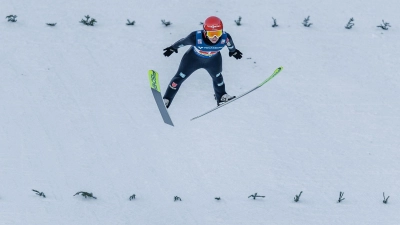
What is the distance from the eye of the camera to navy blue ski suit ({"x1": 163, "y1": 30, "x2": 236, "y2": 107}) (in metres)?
6.98

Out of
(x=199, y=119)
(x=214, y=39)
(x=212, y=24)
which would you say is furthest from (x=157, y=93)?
(x=212, y=24)

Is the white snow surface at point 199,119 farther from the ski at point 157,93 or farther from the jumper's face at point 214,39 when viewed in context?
the jumper's face at point 214,39

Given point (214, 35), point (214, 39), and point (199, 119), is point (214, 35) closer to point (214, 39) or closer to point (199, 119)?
point (214, 39)

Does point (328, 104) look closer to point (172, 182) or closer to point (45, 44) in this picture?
point (172, 182)

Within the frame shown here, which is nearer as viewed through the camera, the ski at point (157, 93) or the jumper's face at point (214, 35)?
the jumper's face at point (214, 35)

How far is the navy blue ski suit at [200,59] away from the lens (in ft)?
22.9

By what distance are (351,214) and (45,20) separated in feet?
16.3

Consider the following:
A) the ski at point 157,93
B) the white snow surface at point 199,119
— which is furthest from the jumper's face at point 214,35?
the white snow surface at point 199,119

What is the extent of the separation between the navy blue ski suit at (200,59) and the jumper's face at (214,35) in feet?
0.20

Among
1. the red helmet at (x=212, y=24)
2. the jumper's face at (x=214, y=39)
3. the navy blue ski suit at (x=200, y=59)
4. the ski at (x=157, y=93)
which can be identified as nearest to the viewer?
the red helmet at (x=212, y=24)

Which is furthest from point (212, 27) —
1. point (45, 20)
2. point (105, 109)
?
point (45, 20)

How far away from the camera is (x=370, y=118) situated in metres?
7.69

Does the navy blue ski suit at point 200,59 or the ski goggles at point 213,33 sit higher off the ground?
the ski goggles at point 213,33

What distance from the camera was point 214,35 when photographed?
6840 millimetres
